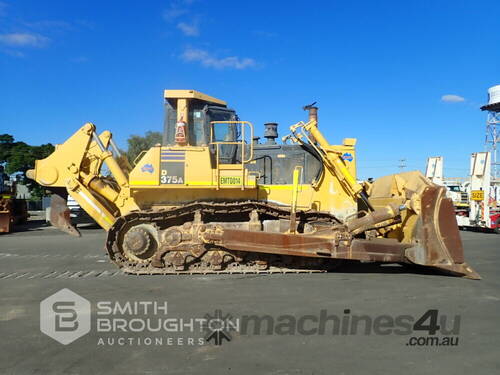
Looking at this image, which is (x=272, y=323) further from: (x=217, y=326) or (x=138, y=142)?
(x=138, y=142)

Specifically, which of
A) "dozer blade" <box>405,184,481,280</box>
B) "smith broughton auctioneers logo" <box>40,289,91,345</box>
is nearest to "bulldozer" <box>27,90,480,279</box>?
"dozer blade" <box>405,184,481,280</box>

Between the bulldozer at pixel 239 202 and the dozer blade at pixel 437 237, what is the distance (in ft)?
0.06

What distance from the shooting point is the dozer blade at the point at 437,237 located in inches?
265

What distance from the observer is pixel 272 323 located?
4.67 meters

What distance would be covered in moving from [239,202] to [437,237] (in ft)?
11.6

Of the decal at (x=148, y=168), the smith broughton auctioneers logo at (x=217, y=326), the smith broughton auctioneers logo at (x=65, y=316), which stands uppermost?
the decal at (x=148, y=168)

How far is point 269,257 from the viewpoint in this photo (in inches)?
293

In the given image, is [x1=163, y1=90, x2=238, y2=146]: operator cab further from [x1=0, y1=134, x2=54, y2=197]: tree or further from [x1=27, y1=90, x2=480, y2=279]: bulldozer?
[x1=0, y1=134, x2=54, y2=197]: tree

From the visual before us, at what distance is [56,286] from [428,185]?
6.64m

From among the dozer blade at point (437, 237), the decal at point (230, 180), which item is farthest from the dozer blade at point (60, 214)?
the dozer blade at point (437, 237)

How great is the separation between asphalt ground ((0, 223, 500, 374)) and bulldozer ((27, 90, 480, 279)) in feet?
1.46

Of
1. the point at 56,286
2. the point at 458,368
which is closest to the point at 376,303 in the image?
the point at 458,368

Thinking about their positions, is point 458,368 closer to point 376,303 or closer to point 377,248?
point 376,303

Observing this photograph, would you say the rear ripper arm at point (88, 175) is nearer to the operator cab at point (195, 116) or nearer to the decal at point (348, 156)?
the operator cab at point (195, 116)
